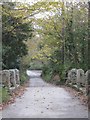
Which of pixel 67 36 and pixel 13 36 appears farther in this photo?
pixel 67 36

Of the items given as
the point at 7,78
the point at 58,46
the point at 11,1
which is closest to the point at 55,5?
the point at 11,1

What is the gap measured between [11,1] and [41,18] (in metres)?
5.87

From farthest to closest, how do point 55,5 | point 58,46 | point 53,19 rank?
1. point 58,46
2. point 53,19
3. point 55,5

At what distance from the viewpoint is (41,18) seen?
79.4ft

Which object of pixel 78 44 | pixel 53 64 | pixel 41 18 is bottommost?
pixel 53 64

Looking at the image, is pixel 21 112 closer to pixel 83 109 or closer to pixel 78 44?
pixel 83 109

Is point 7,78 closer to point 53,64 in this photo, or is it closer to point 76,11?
point 76,11

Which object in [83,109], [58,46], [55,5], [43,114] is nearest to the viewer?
[43,114]

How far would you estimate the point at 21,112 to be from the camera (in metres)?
10.3

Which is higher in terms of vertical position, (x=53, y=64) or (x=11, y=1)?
(x=11, y=1)

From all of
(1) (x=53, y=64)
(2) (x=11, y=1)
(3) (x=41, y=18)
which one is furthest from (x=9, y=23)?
(1) (x=53, y=64)

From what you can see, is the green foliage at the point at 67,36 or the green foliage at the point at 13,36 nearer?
the green foliage at the point at 13,36

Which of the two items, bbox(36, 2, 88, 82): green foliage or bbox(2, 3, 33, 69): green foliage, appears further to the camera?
bbox(36, 2, 88, 82): green foliage

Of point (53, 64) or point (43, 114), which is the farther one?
point (53, 64)
